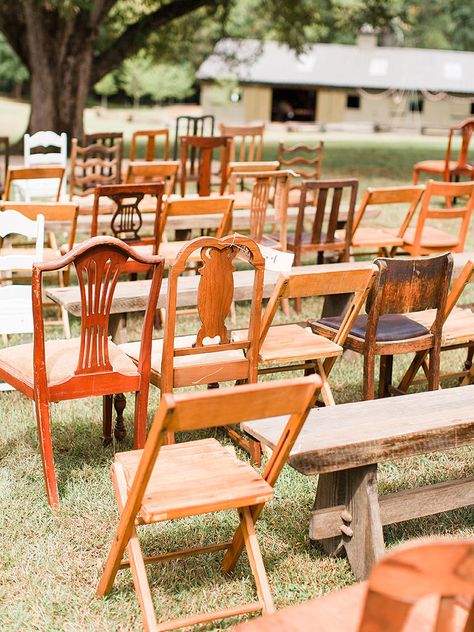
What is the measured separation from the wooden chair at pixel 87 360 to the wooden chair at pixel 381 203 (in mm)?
3638

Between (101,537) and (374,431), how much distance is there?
1.23m

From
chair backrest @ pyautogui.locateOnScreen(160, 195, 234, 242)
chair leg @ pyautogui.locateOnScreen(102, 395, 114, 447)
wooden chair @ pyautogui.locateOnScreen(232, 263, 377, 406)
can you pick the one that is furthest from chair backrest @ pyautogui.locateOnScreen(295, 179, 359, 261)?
chair leg @ pyautogui.locateOnScreen(102, 395, 114, 447)

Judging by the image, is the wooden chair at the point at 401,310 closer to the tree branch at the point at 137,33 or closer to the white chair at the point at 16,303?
the white chair at the point at 16,303

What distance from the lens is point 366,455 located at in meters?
3.37

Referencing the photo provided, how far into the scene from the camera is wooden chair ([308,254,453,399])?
448 cm

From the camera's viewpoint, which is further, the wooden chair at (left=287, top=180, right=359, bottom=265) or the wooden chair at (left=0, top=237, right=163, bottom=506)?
the wooden chair at (left=287, top=180, right=359, bottom=265)

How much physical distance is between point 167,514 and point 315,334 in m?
2.25

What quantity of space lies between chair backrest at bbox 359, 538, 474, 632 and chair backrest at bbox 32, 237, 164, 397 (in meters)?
2.19

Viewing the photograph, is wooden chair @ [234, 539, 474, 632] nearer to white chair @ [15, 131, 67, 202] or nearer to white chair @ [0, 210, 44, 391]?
white chair @ [0, 210, 44, 391]

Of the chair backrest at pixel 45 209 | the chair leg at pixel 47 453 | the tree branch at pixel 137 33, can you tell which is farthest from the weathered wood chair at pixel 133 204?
the tree branch at pixel 137 33

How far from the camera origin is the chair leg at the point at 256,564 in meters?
3.12

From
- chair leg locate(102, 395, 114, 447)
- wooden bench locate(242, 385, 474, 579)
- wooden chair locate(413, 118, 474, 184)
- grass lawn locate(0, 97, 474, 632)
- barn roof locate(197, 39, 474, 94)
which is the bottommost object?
grass lawn locate(0, 97, 474, 632)

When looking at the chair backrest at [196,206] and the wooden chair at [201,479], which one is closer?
the wooden chair at [201,479]

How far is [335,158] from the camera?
72.3ft
